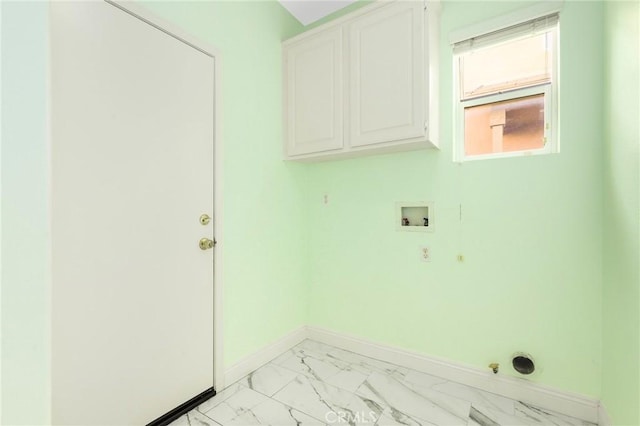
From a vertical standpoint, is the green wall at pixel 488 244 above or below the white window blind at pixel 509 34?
below

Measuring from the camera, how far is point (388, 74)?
1781 millimetres

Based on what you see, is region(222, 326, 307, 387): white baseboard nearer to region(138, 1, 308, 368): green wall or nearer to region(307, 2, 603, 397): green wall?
region(138, 1, 308, 368): green wall

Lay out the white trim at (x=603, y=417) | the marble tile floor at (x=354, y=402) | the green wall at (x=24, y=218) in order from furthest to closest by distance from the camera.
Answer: the marble tile floor at (x=354, y=402)
the white trim at (x=603, y=417)
the green wall at (x=24, y=218)

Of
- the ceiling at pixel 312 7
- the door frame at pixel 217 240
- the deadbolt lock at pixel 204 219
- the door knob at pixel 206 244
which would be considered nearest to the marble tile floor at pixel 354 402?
the door frame at pixel 217 240

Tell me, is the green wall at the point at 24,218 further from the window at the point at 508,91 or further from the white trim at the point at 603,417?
the white trim at the point at 603,417

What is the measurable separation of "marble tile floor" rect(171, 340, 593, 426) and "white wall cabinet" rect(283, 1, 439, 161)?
1.49 m

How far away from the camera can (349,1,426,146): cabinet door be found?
169 cm

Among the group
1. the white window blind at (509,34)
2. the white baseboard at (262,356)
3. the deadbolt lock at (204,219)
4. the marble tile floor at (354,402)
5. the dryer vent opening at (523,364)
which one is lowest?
the marble tile floor at (354,402)

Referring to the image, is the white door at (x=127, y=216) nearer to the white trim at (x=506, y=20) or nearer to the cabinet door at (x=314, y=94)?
the cabinet door at (x=314, y=94)

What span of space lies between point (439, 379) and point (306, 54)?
7.90ft

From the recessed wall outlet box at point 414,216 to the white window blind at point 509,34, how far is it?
999 mm

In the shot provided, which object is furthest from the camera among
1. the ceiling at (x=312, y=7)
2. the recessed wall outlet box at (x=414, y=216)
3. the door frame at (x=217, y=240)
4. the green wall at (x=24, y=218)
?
the ceiling at (x=312, y=7)

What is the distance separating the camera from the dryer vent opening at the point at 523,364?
5.26ft

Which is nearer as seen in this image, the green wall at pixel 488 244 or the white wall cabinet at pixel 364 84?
the green wall at pixel 488 244
